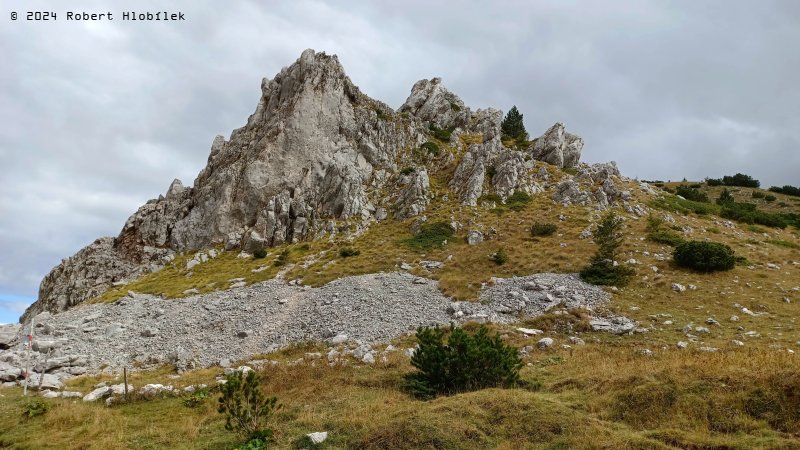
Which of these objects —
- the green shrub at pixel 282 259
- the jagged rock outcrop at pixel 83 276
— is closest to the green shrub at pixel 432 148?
the green shrub at pixel 282 259

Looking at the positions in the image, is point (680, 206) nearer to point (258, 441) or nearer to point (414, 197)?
point (414, 197)

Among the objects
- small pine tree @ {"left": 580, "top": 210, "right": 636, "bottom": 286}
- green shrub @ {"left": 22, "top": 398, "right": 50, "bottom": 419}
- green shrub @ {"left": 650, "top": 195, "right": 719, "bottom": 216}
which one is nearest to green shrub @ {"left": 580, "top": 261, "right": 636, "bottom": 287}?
small pine tree @ {"left": 580, "top": 210, "right": 636, "bottom": 286}

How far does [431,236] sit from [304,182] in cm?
1663

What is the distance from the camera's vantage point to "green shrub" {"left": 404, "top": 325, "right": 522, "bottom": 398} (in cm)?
1427

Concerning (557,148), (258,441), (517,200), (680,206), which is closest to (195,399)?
(258,441)

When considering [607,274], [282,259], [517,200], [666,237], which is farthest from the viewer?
[517,200]

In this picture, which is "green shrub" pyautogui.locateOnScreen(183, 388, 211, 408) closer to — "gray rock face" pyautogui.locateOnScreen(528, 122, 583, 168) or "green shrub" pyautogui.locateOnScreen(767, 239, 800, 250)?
"green shrub" pyautogui.locateOnScreen(767, 239, 800, 250)

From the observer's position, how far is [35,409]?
583 inches

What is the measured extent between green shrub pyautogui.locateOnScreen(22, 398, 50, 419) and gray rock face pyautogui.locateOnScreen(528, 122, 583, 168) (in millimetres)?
53154

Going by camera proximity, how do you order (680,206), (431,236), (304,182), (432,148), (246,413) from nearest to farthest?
1. (246,413)
2. (431,236)
3. (680,206)
4. (304,182)
5. (432,148)

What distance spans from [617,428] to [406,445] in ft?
15.9

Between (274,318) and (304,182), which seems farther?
(304,182)

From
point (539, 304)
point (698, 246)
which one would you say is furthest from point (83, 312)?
point (698, 246)

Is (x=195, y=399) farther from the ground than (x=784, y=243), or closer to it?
closer to it
